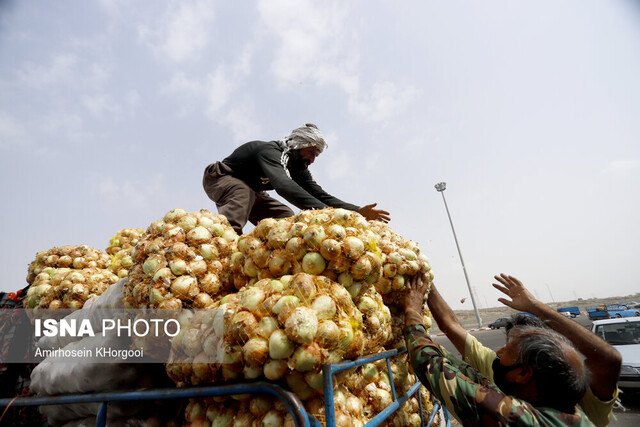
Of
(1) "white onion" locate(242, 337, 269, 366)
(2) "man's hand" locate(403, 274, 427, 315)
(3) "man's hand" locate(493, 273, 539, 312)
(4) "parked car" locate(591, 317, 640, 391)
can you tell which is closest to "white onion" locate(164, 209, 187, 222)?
(1) "white onion" locate(242, 337, 269, 366)

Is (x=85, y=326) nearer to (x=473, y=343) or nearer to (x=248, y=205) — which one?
(x=248, y=205)

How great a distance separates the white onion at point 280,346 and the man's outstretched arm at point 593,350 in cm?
238

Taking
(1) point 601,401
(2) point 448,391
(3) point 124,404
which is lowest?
(1) point 601,401

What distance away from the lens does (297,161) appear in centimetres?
359

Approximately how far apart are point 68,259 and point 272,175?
7.31ft

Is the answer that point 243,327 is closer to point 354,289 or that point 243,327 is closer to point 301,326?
point 301,326

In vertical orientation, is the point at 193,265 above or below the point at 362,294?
above

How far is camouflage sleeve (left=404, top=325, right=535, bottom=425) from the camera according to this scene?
1598 mm

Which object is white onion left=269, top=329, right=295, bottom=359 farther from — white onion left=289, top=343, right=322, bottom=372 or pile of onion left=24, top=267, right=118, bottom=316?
pile of onion left=24, top=267, right=118, bottom=316

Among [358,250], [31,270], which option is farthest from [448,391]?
[31,270]

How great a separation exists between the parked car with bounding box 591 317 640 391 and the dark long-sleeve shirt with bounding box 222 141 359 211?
8.32 m

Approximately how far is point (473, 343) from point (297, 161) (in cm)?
239

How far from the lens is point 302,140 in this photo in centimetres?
340

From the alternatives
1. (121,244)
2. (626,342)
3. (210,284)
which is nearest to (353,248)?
(210,284)
